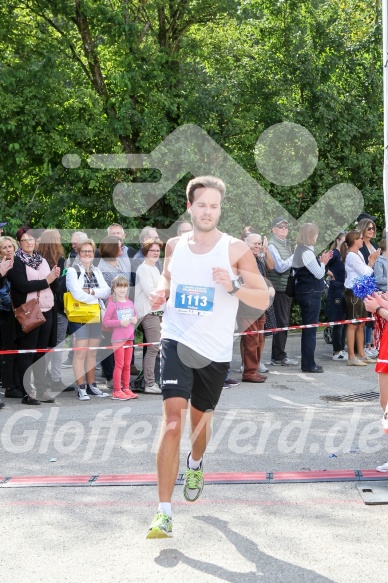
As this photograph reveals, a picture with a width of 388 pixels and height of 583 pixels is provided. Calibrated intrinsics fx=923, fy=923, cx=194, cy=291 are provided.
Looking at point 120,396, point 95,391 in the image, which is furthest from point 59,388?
point 120,396

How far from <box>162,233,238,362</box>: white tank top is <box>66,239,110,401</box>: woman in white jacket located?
486 centimetres

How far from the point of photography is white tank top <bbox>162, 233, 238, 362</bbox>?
5.50 m

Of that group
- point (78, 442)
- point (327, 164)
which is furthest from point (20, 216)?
point (78, 442)

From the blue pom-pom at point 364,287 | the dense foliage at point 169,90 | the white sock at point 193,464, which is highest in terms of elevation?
the dense foliage at point 169,90

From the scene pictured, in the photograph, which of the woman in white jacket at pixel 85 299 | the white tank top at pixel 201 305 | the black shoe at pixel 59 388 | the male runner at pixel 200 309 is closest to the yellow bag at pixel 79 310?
the woman in white jacket at pixel 85 299

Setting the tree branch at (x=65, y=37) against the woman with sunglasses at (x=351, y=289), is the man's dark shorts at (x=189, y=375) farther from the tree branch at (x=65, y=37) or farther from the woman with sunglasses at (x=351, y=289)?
the tree branch at (x=65, y=37)

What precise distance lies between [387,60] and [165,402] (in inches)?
103

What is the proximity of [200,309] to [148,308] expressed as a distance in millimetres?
5359

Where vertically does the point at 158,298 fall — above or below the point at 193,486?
above

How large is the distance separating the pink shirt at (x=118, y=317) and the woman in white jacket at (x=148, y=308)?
27cm

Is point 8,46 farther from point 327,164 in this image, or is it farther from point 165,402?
point 165,402

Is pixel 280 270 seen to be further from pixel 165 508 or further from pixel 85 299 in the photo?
pixel 165 508

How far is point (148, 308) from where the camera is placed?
10.8 meters

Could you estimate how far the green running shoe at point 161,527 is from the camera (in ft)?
16.6
